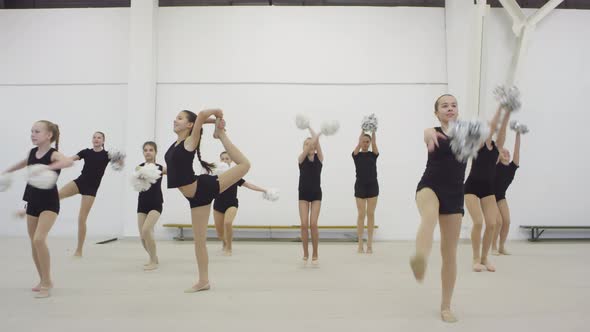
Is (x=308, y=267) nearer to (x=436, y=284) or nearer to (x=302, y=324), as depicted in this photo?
(x=436, y=284)

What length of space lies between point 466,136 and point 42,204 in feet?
12.6

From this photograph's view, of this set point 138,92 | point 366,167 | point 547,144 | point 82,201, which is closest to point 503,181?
point 366,167

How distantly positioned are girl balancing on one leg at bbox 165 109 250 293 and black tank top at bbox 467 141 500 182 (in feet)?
10.1

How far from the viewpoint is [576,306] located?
3.87m

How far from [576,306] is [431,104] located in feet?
23.0

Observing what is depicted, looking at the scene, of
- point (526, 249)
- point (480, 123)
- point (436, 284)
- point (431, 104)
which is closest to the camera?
point (480, 123)

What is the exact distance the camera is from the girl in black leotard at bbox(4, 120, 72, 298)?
13.4 feet

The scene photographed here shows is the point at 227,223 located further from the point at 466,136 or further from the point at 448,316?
the point at 466,136

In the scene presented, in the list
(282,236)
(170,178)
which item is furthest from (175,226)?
(170,178)

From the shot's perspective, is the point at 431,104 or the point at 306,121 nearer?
the point at 306,121

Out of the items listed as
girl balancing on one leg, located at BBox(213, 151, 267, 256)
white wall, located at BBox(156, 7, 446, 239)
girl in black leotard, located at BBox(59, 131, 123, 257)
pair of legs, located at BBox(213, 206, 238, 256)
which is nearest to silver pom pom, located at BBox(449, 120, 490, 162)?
girl balancing on one leg, located at BBox(213, 151, 267, 256)

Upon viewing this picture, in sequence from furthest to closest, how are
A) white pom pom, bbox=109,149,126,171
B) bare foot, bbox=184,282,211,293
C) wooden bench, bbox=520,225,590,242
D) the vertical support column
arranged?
the vertical support column, wooden bench, bbox=520,225,590,242, white pom pom, bbox=109,149,126,171, bare foot, bbox=184,282,211,293

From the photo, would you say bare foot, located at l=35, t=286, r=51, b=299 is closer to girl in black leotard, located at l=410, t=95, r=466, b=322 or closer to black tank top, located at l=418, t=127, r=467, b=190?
girl in black leotard, located at l=410, t=95, r=466, b=322

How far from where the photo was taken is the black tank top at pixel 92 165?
6.65 m
